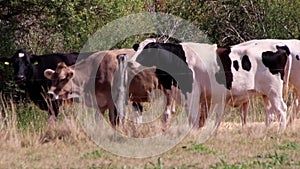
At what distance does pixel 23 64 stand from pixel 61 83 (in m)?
3.42

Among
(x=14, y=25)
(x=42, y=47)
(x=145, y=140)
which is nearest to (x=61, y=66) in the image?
(x=145, y=140)

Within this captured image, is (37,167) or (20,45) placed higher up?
(20,45)

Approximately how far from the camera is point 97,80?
13172 millimetres

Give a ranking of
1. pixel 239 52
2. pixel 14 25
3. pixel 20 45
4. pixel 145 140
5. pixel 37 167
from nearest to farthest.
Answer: pixel 37 167 < pixel 145 140 < pixel 239 52 < pixel 14 25 < pixel 20 45

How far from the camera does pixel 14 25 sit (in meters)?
18.5

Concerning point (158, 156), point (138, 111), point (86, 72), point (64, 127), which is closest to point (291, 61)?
point (138, 111)

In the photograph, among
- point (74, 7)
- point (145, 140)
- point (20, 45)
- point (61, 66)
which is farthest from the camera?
point (20, 45)

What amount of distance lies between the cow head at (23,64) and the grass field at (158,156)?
341 centimetres

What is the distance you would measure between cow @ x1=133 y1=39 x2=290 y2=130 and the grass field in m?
1.23

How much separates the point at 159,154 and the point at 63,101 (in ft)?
13.6

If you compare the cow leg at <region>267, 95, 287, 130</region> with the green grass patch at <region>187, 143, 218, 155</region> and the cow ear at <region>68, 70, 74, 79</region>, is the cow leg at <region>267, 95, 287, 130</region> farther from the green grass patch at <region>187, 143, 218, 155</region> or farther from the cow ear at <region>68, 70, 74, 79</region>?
the cow ear at <region>68, 70, 74, 79</region>

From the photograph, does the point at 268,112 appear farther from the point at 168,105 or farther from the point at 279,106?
the point at 168,105

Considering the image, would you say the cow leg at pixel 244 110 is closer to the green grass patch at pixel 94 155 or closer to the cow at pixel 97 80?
the cow at pixel 97 80

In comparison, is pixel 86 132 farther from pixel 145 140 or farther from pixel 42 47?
pixel 42 47
